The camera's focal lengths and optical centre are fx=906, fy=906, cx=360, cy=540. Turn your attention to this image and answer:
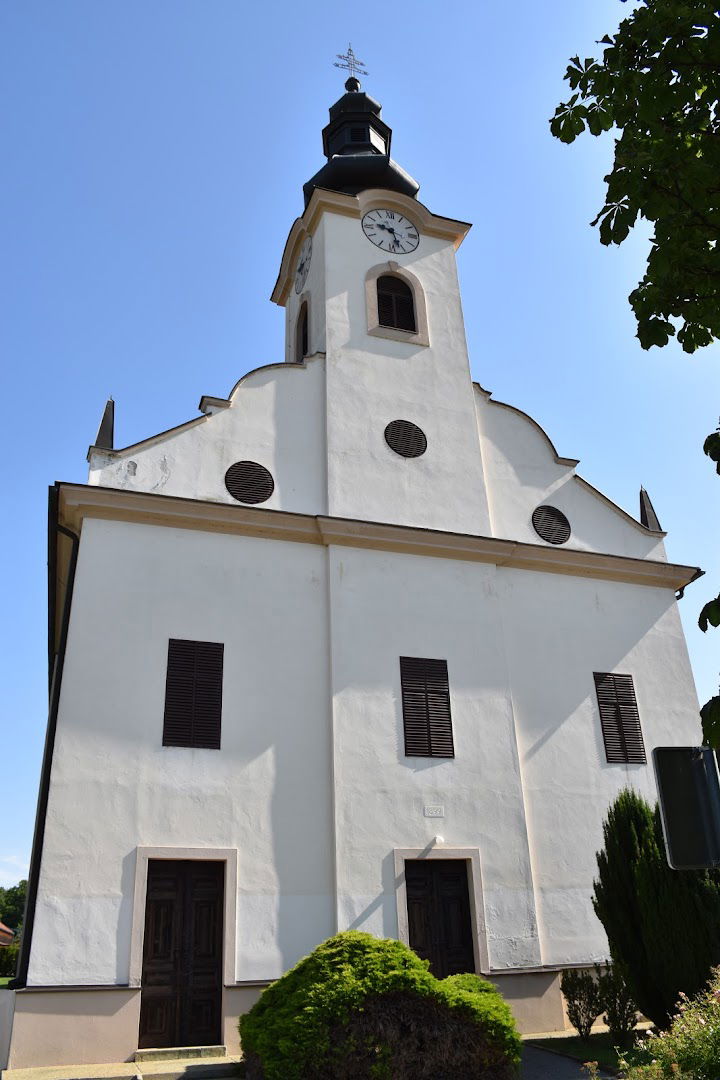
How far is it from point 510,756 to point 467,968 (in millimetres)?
3581

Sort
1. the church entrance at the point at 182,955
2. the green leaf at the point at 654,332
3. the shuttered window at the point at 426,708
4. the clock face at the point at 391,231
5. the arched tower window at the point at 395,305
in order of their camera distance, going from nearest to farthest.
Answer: the green leaf at the point at 654,332, the church entrance at the point at 182,955, the shuttered window at the point at 426,708, the arched tower window at the point at 395,305, the clock face at the point at 391,231

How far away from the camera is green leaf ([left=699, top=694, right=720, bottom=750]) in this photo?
18.5 feet

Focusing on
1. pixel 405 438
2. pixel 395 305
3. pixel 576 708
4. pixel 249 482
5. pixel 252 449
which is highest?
pixel 395 305

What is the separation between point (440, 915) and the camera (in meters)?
15.0

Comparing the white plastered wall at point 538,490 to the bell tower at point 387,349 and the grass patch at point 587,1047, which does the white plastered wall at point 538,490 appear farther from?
the grass patch at point 587,1047

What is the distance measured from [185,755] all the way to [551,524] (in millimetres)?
9149

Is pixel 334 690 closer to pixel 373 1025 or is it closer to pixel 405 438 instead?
pixel 405 438

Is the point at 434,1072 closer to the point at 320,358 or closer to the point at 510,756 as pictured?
the point at 510,756

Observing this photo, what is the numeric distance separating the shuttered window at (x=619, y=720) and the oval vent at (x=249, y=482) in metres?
7.47

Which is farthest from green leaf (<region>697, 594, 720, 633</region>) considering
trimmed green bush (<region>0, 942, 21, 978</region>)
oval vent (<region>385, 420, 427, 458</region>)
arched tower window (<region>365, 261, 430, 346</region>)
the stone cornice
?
trimmed green bush (<region>0, 942, 21, 978</region>)

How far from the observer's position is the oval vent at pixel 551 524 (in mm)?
19000

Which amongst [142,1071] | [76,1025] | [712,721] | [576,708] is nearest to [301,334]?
[576,708]

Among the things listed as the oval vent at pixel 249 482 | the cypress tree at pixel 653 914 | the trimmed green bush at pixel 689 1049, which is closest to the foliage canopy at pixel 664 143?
the trimmed green bush at pixel 689 1049

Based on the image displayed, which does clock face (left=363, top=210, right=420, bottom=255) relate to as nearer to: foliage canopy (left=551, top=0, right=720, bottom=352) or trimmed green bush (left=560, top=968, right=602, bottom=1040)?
foliage canopy (left=551, top=0, right=720, bottom=352)
